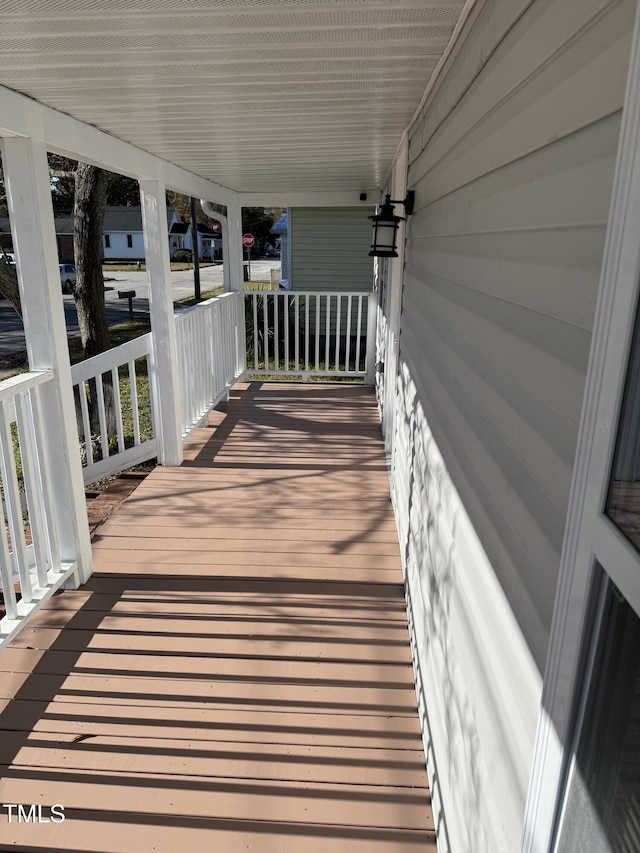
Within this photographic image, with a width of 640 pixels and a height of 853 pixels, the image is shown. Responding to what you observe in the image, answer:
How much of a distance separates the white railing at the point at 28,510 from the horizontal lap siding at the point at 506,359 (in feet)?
5.67

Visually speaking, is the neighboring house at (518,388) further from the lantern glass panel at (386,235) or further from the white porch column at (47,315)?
the lantern glass panel at (386,235)

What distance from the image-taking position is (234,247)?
271 inches

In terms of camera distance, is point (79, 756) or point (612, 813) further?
point (79, 756)

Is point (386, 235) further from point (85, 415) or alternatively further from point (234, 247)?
point (234, 247)

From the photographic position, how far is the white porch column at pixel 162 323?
424 centimetres

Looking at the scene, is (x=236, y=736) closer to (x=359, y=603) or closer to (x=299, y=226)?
(x=359, y=603)

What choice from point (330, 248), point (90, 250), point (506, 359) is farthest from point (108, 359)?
point (330, 248)

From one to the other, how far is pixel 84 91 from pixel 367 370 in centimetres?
532

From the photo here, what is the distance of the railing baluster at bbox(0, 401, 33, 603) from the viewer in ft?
8.18

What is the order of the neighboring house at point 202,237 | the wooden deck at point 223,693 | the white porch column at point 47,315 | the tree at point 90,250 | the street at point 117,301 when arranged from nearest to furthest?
the wooden deck at point 223,693 < the white porch column at point 47,315 < the tree at point 90,250 < the street at point 117,301 < the neighboring house at point 202,237

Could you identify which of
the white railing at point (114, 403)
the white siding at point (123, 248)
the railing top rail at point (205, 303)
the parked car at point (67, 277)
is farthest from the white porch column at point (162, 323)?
the white siding at point (123, 248)

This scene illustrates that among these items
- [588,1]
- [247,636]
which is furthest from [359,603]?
[588,1]

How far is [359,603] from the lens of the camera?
2990mm

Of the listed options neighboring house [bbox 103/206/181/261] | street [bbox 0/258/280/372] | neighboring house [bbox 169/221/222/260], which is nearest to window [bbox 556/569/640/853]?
street [bbox 0/258/280/372]
